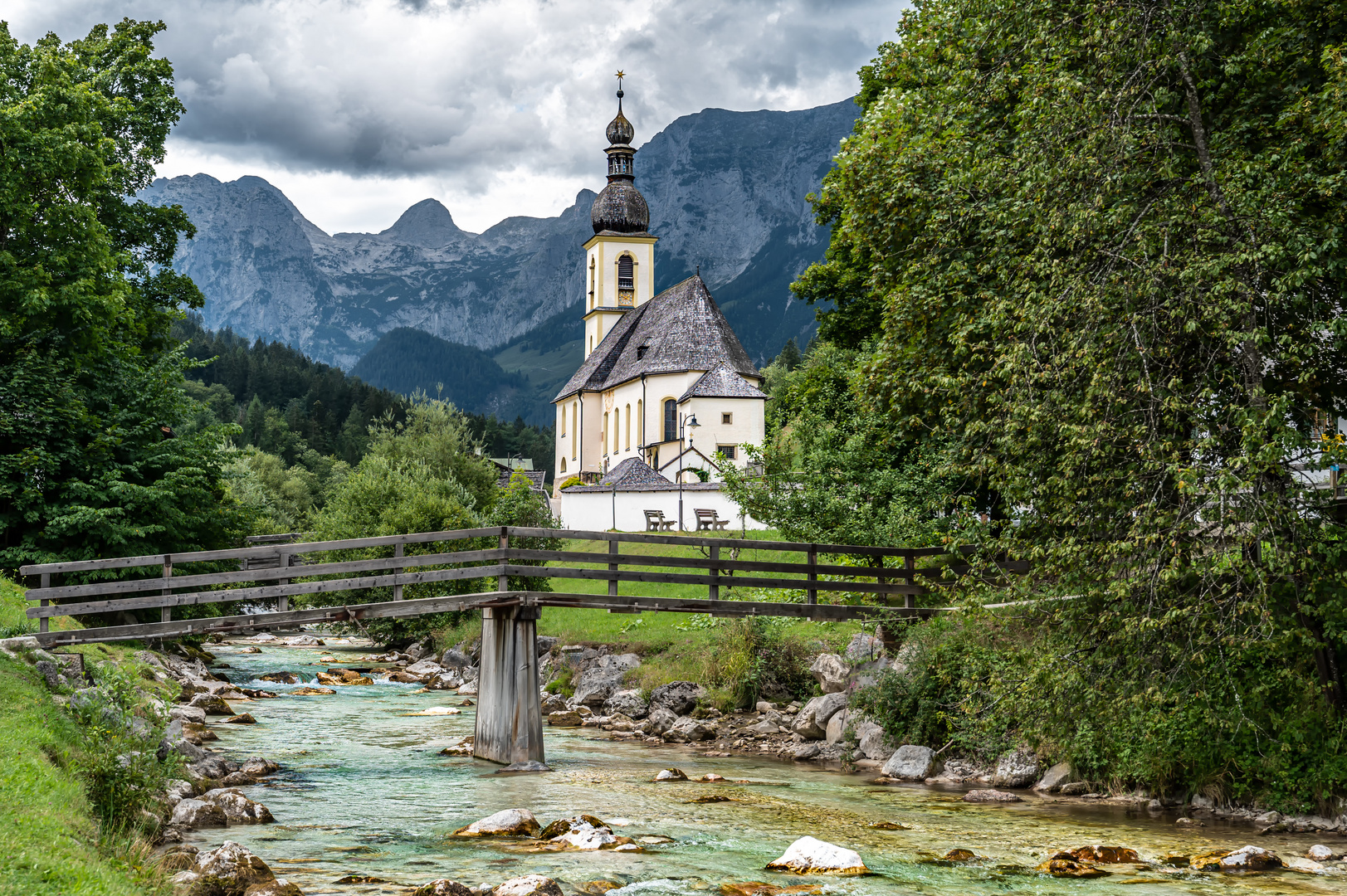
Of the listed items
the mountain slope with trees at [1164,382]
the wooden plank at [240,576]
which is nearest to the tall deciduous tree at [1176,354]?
the mountain slope with trees at [1164,382]

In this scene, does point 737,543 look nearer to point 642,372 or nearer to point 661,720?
point 661,720

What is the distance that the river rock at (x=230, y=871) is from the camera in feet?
31.5

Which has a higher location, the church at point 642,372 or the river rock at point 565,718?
the church at point 642,372

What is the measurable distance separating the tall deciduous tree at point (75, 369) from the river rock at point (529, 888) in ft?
59.0

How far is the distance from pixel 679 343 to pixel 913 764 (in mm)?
54248

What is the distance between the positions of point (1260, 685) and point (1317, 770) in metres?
1.35

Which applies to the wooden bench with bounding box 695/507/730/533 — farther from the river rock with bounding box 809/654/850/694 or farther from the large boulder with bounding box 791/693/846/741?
the large boulder with bounding box 791/693/846/741

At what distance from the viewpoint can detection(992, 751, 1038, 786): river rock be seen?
16.3 meters

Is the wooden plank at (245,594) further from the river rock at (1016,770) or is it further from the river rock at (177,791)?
the river rock at (1016,770)

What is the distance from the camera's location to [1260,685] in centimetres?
1280

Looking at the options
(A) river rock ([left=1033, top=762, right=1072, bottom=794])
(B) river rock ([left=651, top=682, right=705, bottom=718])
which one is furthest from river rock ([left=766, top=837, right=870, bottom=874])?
(B) river rock ([left=651, top=682, right=705, bottom=718])

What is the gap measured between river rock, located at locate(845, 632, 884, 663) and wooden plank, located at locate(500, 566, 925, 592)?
1741 millimetres

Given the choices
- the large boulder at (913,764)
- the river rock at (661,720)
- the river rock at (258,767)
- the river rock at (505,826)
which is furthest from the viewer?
the river rock at (661,720)

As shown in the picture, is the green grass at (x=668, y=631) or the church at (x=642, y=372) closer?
the green grass at (x=668, y=631)
